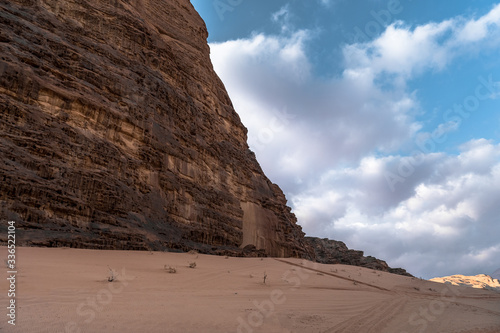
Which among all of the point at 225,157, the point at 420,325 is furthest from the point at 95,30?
the point at 420,325

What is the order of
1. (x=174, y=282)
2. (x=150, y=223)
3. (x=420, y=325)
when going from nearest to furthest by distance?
(x=420, y=325) < (x=174, y=282) < (x=150, y=223)

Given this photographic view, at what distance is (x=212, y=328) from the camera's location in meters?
3.75

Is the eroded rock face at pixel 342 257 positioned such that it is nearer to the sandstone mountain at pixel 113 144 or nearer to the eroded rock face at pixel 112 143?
the sandstone mountain at pixel 113 144

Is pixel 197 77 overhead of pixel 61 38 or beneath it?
overhead

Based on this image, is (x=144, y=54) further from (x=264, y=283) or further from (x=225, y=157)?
(x=264, y=283)

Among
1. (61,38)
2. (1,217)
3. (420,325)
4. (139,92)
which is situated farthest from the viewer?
(139,92)

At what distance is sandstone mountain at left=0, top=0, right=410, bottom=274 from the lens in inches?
413

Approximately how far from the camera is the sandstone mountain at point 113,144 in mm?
10484

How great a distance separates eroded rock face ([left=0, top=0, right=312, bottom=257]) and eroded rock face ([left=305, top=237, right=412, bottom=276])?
11.2 meters

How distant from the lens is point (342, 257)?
36.8 metres

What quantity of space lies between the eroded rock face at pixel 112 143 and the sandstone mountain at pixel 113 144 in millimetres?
54

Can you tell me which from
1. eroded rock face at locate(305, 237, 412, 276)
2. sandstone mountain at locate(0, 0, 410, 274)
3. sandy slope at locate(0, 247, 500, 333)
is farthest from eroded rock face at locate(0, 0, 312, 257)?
eroded rock face at locate(305, 237, 412, 276)

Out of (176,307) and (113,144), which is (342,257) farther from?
(176,307)

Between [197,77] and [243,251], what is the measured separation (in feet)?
51.7
